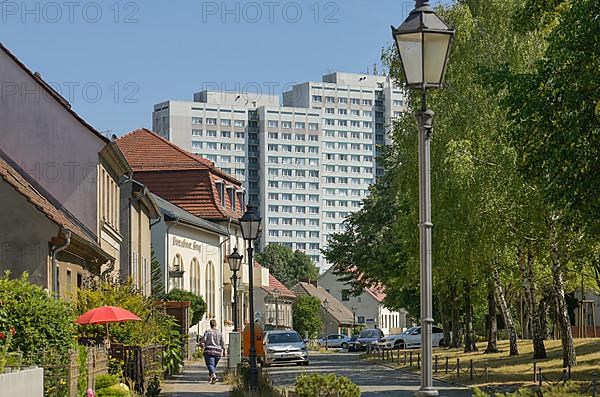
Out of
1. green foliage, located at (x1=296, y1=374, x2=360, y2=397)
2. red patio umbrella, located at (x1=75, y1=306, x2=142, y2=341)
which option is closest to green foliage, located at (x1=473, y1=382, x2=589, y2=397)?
green foliage, located at (x1=296, y1=374, x2=360, y2=397)

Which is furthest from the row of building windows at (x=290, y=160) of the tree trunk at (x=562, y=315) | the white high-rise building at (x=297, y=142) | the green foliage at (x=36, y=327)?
the green foliage at (x=36, y=327)

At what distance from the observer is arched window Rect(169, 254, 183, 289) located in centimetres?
5528

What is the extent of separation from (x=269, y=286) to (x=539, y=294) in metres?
40.2

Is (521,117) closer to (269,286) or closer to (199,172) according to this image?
(199,172)

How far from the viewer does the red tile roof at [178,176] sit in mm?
64312

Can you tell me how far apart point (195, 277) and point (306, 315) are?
132 ft

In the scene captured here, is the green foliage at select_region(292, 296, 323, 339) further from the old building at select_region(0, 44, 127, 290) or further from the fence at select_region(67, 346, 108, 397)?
the fence at select_region(67, 346, 108, 397)

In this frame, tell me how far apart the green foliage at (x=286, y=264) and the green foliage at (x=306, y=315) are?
47.1 metres

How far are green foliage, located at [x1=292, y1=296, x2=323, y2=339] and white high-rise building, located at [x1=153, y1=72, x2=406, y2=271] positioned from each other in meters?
67.6

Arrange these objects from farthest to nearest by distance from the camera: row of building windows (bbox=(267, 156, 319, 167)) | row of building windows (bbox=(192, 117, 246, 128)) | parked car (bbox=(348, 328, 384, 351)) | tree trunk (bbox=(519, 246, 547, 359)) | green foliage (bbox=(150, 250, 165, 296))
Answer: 1. row of building windows (bbox=(267, 156, 319, 167))
2. row of building windows (bbox=(192, 117, 246, 128))
3. parked car (bbox=(348, 328, 384, 351))
4. green foliage (bbox=(150, 250, 165, 296))
5. tree trunk (bbox=(519, 246, 547, 359))

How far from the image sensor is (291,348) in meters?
47.2

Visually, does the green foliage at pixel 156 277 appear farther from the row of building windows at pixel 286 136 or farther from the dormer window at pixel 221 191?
the row of building windows at pixel 286 136

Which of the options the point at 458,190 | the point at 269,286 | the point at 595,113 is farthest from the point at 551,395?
the point at 269,286

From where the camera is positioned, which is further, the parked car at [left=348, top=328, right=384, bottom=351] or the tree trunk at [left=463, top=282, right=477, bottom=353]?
the parked car at [left=348, top=328, right=384, bottom=351]
